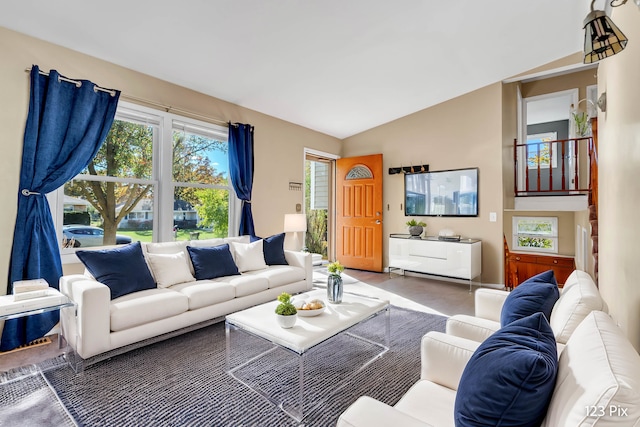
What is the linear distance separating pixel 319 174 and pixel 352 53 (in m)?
3.55

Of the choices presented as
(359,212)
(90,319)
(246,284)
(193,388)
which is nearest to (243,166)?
(246,284)

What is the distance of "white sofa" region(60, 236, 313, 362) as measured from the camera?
235cm

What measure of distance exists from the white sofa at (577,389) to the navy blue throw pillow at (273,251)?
114 inches

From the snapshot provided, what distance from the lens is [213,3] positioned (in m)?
2.54

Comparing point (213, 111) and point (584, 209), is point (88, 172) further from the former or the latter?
point (584, 209)

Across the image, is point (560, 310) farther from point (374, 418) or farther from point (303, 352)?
point (303, 352)

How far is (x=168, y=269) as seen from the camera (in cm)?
314

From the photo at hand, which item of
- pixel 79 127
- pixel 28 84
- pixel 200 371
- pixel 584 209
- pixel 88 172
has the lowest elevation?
pixel 200 371

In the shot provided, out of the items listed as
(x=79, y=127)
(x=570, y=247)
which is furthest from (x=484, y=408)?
(x=570, y=247)

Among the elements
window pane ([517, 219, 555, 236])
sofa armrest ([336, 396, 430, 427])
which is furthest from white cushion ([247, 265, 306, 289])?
window pane ([517, 219, 555, 236])

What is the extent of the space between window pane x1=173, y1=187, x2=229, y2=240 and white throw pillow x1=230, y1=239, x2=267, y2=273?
0.57 m

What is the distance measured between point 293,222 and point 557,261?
13.1ft

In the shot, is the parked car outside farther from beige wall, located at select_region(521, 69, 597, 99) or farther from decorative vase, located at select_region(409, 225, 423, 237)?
beige wall, located at select_region(521, 69, 597, 99)

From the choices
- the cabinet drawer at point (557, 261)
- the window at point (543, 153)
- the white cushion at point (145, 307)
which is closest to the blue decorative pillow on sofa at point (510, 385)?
the white cushion at point (145, 307)
